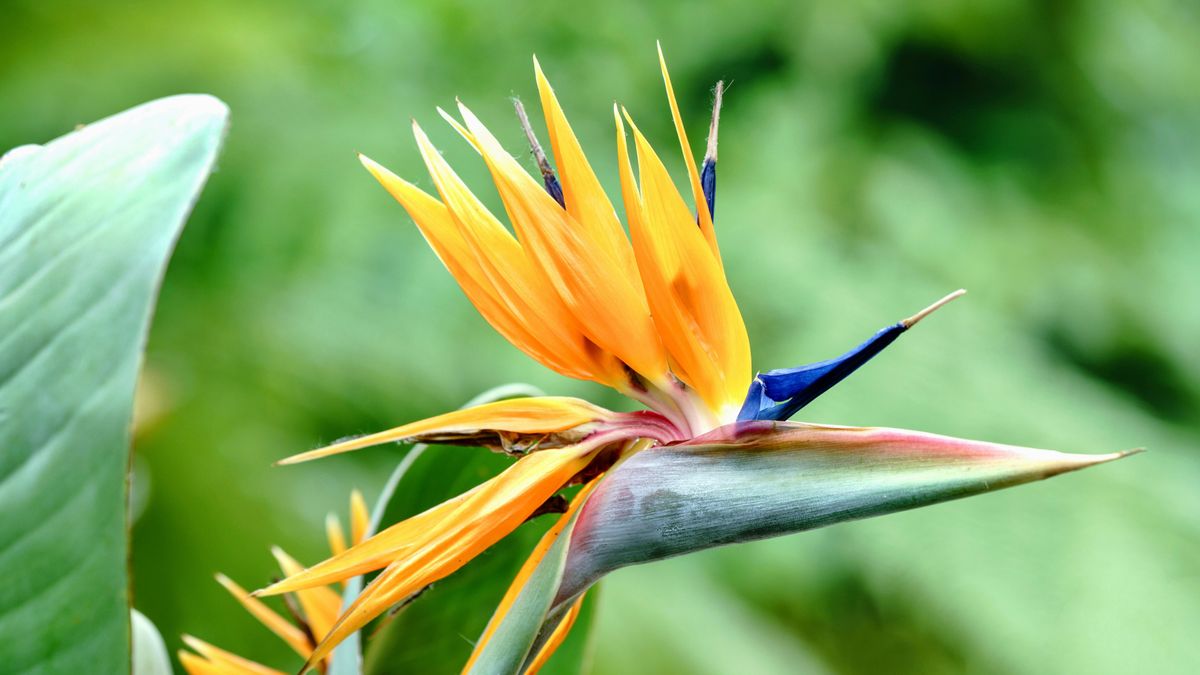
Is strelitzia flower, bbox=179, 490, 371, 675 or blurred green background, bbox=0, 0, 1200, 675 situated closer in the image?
strelitzia flower, bbox=179, 490, 371, 675

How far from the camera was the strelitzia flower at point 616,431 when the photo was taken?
0.90 feet

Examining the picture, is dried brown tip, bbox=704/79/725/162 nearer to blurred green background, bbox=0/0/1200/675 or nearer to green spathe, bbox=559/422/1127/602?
green spathe, bbox=559/422/1127/602

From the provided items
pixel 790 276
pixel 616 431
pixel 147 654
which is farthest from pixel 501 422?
pixel 790 276

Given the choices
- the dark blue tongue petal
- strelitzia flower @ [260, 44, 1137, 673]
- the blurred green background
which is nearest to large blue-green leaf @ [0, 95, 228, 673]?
strelitzia flower @ [260, 44, 1137, 673]

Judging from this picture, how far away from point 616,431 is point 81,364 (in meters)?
0.16

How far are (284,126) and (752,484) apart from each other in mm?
1548

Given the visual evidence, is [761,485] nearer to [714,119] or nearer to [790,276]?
[714,119]

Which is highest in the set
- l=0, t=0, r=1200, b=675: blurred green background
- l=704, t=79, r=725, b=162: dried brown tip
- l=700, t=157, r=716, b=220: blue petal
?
l=704, t=79, r=725, b=162: dried brown tip

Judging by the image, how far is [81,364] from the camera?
0.81 ft

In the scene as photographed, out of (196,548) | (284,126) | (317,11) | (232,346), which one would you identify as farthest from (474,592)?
(317,11)

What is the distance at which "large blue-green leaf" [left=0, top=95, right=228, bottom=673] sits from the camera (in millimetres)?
240

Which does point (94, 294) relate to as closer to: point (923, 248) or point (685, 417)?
point (685, 417)

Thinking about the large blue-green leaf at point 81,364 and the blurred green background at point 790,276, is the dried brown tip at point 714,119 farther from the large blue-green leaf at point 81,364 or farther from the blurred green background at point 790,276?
the blurred green background at point 790,276

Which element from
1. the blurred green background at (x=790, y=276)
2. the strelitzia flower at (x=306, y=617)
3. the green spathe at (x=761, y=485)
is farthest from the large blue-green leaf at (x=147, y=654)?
the blurred green background at (x=790, y=276)
